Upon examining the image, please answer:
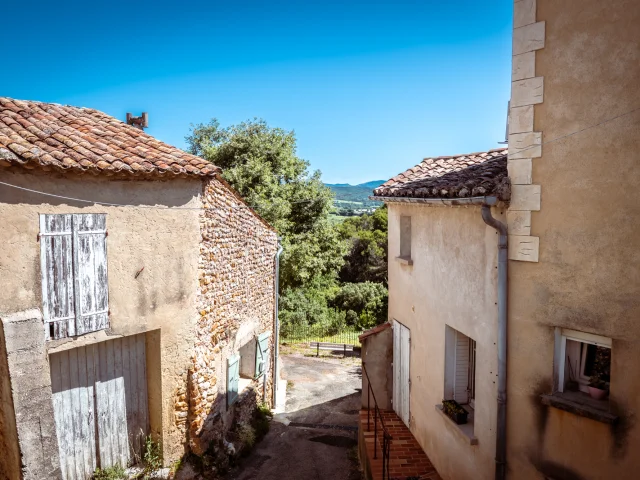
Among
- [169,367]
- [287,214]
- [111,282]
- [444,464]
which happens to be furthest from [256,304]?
[287,214]

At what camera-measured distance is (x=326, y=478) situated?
9.22 m

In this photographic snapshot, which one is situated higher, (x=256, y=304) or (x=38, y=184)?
(x=38, y=184)

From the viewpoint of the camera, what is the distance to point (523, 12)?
17.8 ft

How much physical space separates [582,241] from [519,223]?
0.76 meters

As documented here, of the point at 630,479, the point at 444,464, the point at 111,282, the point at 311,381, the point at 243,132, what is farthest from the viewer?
the point at 243,132

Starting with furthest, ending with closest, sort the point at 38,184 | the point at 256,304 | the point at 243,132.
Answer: the point at 243,132 → the point at 256,304 → the point at 38,184

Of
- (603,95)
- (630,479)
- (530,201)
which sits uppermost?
(603,95)

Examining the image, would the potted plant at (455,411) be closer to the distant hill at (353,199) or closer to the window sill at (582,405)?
the window sill at (582,405)

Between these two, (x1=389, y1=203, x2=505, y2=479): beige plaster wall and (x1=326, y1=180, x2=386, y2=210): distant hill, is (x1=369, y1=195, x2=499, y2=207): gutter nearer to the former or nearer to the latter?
(x1=389, y1=203, x2=505, y2=479): beige plaster wall

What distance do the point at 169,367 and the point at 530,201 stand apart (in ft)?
19.8

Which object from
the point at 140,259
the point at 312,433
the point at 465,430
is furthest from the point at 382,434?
the point at 140,259

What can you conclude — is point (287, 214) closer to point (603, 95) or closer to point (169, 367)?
point (169, 367)

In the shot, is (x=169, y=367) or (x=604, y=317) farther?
(x=169, y=367)

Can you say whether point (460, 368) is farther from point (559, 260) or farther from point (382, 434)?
point (559, 260)
